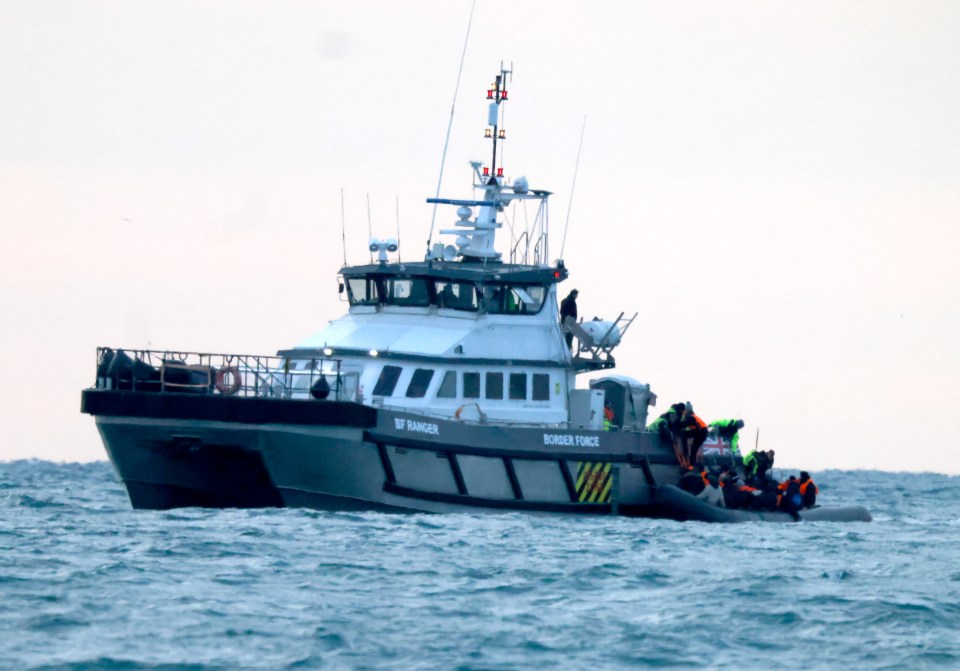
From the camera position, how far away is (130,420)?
26.9m

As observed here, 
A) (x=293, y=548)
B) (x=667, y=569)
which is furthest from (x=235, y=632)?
(x=667, y=569)

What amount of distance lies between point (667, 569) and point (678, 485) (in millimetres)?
10065

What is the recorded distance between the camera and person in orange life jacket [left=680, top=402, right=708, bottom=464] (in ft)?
107

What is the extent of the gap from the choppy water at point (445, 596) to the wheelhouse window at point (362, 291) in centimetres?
535

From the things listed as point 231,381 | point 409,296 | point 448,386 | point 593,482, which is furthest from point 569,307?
point 231,381

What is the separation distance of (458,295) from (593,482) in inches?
159

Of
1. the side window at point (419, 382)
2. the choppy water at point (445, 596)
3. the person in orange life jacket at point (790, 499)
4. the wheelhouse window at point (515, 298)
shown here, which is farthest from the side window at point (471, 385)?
the person in orange life jacket at point (790, 499)

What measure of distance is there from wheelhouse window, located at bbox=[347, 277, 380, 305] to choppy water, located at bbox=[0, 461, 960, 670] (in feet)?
17.6

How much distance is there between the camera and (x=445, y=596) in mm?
19672

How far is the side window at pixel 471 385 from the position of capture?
30.7m

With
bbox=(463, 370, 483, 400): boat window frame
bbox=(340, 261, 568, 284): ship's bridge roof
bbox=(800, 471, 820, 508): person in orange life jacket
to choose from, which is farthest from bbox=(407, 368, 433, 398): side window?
bbox=(800, 471, 820, 508): person in orange life jacket

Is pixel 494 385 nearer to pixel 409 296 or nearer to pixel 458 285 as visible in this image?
pixel 458 285

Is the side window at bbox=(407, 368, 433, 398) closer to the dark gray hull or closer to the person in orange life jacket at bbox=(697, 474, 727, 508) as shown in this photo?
the dark gray hull

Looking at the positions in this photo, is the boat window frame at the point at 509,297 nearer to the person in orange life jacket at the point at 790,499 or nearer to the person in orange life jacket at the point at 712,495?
the person in orange life jacket at the point at 712,495
